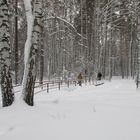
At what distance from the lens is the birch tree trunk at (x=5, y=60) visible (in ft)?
37.8

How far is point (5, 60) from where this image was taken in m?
11.5

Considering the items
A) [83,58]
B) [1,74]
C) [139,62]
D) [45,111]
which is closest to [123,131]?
[45,111]

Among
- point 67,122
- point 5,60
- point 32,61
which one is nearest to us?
point 67,122

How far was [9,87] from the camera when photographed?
11672 mm

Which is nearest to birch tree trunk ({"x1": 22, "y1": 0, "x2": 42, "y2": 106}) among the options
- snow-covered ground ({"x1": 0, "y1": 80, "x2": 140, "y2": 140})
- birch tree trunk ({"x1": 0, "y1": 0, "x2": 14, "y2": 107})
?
snow-covered ground ({"x1": 0, "y1": 80, "x2": 140, "y2": 140})

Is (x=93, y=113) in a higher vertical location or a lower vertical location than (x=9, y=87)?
lower

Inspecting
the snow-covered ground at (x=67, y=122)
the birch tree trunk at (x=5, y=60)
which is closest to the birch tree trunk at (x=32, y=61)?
the snow-covered ground at (x=67, y=122)

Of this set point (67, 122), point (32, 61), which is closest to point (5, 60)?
point (32, 61)

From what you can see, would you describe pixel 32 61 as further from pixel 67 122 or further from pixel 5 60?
pixel 67 122

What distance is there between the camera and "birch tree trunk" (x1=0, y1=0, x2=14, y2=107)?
11.5m

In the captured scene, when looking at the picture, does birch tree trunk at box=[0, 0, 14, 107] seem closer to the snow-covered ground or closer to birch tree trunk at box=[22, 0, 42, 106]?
the snow-covered ground

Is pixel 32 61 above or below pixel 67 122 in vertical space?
above

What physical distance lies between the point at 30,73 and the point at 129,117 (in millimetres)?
3867

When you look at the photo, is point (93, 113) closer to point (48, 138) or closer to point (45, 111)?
point (45, 111)
